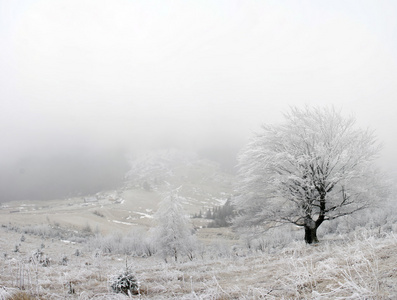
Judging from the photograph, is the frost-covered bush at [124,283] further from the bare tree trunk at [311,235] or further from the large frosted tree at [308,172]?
the bare tree trunk at [311,235]

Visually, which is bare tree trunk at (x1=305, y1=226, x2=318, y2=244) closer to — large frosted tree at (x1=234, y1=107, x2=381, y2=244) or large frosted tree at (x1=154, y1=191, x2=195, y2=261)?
large frosted tree at (x1=234, y1=107, x2=381, y2=244)

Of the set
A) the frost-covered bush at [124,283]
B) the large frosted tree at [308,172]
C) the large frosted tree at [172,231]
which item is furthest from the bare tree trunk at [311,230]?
the large frosted tree at [172,231]

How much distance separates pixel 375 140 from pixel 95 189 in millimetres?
199843

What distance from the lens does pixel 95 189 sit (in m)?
188

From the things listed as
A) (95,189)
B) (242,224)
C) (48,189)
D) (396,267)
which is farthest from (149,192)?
(396,267)

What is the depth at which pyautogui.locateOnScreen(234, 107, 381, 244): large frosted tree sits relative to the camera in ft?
39.8

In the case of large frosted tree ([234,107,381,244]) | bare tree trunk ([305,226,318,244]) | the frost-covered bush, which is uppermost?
large frosted tree ([234,107,381,244])

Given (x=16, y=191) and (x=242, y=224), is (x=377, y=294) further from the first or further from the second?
(x=16, y=191)

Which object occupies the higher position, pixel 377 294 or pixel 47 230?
pixel 377 294

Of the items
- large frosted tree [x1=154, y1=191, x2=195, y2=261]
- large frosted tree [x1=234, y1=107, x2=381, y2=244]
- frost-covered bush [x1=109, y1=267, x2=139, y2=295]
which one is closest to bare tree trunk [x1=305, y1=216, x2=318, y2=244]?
large frosted tree [x1=234, y1=107, x2=381, y2=244]

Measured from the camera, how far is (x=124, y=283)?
5691 mm

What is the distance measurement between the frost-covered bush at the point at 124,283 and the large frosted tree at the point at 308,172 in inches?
340

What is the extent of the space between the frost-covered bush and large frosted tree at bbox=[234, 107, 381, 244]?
28.3 ft

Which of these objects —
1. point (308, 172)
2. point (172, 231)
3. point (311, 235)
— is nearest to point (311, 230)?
point (311, 235)
